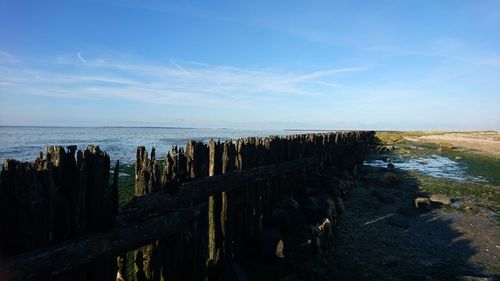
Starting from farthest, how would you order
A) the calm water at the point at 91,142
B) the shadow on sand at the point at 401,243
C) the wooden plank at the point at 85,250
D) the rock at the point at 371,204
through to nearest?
1. the calm water at the point at 91,142
2. the rock at the point at 371,204
3. the shadow on sand at the point at 401,243
4. the wooden plank at the point at 85,250

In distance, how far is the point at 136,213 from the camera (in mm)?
3703

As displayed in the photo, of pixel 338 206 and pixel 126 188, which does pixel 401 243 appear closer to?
pixel 338 206

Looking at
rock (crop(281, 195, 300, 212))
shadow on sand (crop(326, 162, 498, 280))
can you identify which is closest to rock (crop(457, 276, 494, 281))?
shadow on sand (crop(326, 162, 498, 280))

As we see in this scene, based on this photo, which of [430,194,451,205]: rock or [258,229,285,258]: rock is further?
[430,194,451,205]: rock

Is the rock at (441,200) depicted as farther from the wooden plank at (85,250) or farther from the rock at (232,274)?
the wooden plank at (85,250)

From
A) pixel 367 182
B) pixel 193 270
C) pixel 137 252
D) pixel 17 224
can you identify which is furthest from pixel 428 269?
pixel 367 182

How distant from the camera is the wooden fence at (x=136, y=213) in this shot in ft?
8.87

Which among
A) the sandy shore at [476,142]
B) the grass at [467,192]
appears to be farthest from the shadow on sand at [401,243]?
the sandy shore at [476,142]

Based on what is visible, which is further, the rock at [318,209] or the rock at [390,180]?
the rock at [390,180]

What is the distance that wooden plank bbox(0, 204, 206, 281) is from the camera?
101 inches

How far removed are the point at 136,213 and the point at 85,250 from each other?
0.75 m

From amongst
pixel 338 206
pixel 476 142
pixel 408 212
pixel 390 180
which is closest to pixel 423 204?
pixel 408 212

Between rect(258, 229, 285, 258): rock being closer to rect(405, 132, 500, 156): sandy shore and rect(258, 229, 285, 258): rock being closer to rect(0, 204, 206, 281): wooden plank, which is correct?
rect(0, 204, 206, 281): wooden plank

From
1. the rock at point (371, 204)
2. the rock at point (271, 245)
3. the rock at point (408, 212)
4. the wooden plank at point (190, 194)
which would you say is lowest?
the rock at point (408, 212)
